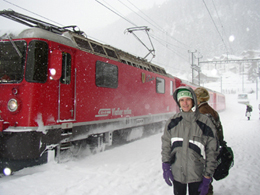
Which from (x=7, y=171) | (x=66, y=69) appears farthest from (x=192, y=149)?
(x=7, y=171)

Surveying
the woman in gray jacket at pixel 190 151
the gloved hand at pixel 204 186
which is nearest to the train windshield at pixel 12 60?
the woman in gray jacket at pixel 190 151

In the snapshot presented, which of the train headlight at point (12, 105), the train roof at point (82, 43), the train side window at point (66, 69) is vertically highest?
the train roof at point (82, 43)

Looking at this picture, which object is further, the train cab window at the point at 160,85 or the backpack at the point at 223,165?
the train cab window at the point at 160,85

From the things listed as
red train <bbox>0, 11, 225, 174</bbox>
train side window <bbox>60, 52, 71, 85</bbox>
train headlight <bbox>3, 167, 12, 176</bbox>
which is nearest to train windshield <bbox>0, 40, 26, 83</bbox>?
red train <bbox>0, 11, 225, 174</bbox>

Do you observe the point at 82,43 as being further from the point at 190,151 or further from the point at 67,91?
the point at 190,151

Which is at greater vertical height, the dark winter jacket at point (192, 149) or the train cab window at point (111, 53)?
the train cab window at point (111, 53)

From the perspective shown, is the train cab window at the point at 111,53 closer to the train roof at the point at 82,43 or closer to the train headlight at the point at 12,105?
the train roof at the point at 82,43

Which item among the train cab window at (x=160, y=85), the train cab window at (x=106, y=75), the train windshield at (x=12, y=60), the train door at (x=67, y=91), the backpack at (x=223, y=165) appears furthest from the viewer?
the train cab window at (x=160, y=85)

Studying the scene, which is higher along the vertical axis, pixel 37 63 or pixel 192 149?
pixel 37 63

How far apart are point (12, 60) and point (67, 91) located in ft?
4.49

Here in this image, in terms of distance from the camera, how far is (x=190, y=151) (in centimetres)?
228

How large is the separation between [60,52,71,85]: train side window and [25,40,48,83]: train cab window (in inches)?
18.8

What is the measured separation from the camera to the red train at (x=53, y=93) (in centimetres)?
428

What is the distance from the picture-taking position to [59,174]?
4.39 meters
